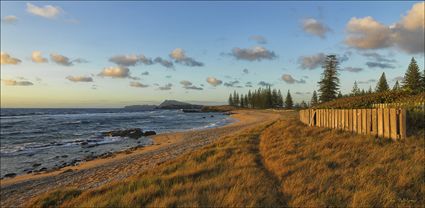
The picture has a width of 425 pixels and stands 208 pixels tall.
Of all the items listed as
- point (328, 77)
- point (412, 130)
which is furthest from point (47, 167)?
point (328, 77)

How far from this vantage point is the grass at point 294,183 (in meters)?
5.08

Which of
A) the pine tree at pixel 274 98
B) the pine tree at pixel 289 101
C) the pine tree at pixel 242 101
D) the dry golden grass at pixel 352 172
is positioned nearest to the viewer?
the dry golden grass at pixel 352 172

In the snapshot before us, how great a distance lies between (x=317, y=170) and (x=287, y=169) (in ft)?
2.32

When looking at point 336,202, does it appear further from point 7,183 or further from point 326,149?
point 7,183

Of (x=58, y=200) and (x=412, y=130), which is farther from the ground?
(x=412, y=130)

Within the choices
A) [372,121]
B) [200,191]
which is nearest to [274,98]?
[372,121]

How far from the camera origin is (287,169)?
7.11 m

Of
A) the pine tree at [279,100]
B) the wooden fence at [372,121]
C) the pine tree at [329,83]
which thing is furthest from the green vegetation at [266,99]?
the wooden fence at [372,121]

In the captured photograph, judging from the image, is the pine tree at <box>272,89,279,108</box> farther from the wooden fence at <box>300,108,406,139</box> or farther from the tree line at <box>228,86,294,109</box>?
the wooden fence at <box>300,108,406,139</box>

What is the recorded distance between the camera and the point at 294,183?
593 centimetres

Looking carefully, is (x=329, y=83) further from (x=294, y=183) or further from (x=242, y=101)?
(x=242, y=101)

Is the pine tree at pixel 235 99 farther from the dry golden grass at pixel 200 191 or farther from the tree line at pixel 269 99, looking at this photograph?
the dry golden grass at pixel 200 191

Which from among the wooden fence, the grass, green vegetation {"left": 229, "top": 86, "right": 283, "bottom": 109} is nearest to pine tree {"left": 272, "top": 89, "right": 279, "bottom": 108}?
green vegetation {"left": 229, "top": 86, "right": 283, "bottom": 109}

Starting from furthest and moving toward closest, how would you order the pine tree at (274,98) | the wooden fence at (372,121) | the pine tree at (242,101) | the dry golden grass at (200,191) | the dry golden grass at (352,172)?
the pine tree at (242,101)
the pine tree at (274,98)
the wooden fence at (372,121)
the dry golden grass at (200,191)
the dry golden grass at (352,172)
